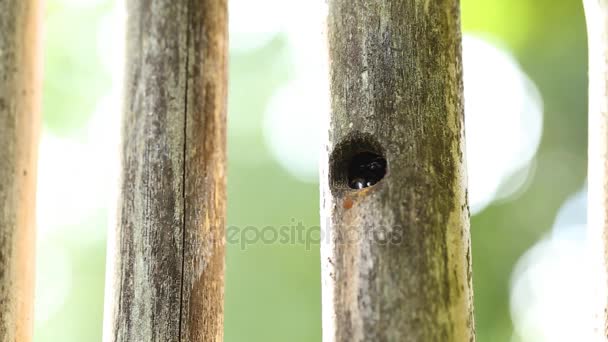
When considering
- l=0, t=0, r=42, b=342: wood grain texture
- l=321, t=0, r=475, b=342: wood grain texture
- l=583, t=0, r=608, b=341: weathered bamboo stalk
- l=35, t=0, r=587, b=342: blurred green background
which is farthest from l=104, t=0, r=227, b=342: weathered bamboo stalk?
l=35, t=0, r=587, b=342: blurred green background

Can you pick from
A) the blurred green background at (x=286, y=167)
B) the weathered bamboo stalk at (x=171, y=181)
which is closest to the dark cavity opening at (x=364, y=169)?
the weathered bamboo stalk at (x=171, y=181)

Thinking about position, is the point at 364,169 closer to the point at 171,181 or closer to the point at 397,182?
the point at 397,182

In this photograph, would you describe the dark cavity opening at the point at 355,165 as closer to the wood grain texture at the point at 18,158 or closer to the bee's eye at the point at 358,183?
the bee's eye at the point at 358,183

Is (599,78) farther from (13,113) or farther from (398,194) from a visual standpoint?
(13,113)

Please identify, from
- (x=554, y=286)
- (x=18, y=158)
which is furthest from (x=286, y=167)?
(x=18, y=158)

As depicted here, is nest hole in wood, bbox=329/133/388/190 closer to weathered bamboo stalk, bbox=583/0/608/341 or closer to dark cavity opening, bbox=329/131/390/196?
dark cavity opening, bbox=329/131/390/196

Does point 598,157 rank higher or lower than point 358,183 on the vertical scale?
higher

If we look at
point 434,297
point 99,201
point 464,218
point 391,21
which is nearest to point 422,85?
point 391,21
